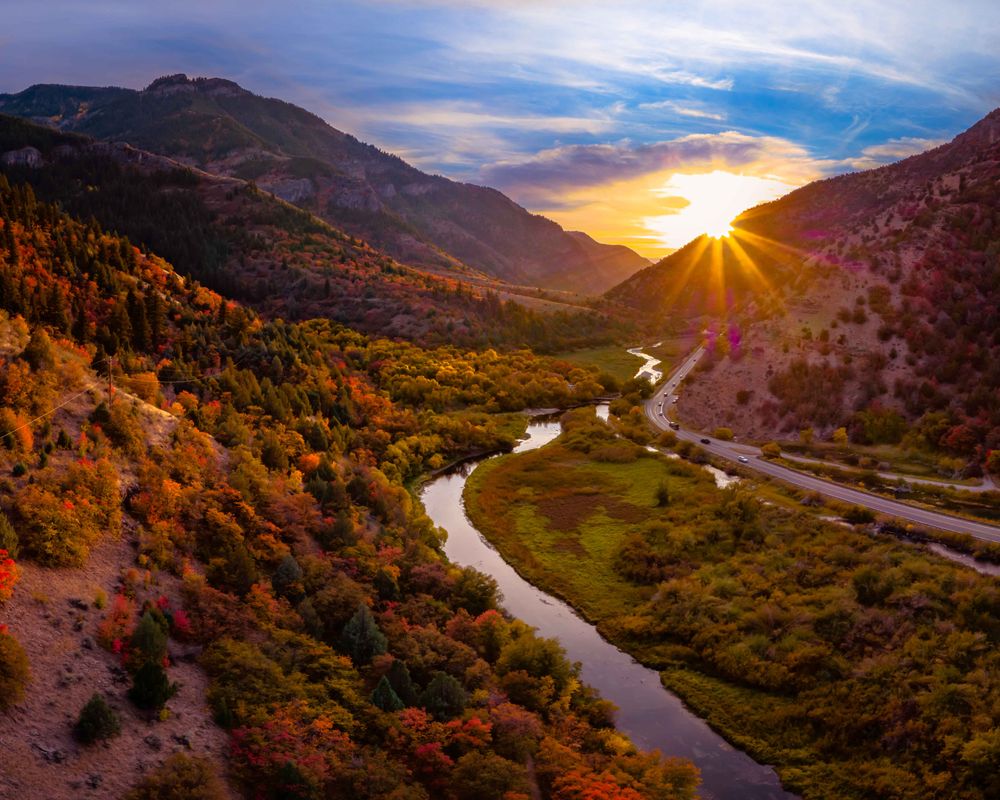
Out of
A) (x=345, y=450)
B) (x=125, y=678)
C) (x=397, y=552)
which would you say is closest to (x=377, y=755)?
(x=125, y=678)

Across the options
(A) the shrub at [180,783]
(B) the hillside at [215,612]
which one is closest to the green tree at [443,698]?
(B) the hillside at [215,612]

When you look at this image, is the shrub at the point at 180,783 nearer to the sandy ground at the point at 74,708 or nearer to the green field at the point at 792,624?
the sandy ground at the point at 74,708

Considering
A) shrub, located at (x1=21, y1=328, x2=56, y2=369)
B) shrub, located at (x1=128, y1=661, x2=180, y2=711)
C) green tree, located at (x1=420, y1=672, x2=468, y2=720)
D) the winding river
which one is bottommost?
the winding river

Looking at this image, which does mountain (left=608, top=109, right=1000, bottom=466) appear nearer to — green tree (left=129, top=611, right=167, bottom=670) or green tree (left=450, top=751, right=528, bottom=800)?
green tree (left=450, top=751, right=528, bottom=800)

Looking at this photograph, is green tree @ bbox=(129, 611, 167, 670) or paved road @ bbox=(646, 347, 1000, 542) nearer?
green tree @ bbox=(129, 611, 167, 670)

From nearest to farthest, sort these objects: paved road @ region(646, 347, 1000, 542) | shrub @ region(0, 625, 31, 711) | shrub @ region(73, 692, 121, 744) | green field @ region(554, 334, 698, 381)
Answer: shrub @ region(0, 625, 31, 711)
shrub @ region(73, 692, 121, 744)
paved road @ region(646, 347, 1000, 542)
green field @ region(554, 334, 698, 381)

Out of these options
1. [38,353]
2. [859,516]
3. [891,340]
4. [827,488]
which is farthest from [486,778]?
[891,340]

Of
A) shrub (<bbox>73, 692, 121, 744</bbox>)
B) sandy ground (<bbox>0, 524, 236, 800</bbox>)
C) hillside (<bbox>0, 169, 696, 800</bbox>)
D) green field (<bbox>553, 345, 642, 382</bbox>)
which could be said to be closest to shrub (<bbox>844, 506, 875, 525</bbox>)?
hillside (<bbox>0, 169, 696, 800</bbox>)
